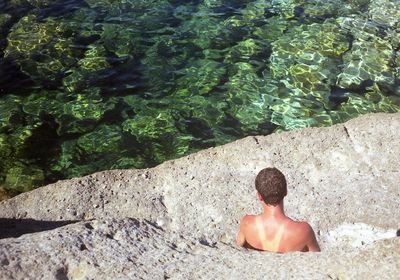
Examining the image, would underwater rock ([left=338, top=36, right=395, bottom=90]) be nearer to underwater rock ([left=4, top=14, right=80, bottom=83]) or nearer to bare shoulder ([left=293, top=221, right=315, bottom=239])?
bare shoulder ([left=293, top=221, right=315, bottom=239])

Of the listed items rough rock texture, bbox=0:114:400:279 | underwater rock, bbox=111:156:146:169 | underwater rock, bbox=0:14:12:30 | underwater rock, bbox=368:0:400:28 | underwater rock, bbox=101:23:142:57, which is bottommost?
underwater rock, bbox=111:156:146:169

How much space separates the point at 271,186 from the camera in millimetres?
3730

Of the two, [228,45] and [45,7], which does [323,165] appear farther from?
[45,7]

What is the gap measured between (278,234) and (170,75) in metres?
4.88

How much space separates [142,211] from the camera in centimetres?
475

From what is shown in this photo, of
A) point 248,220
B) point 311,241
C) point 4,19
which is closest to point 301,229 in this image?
point 311,241

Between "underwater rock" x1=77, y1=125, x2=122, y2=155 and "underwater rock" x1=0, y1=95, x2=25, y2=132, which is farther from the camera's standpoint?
"underwater rock" x1=0, y1=95, x2=25, y2=132

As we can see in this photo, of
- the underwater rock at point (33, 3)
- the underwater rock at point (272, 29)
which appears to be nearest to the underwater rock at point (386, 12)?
the underwater rock at point (272, 29)

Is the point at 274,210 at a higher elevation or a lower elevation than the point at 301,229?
higher

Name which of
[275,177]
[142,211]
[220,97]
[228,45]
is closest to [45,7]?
[228,45]

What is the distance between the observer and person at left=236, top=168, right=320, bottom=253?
3.76 meters

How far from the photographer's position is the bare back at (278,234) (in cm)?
385

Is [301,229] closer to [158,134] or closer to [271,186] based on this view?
[271,186]

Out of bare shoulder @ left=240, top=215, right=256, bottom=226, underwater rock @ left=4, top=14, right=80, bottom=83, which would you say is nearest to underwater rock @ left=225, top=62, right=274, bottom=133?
underwater rock @ left=4, top=14, right=80, bottom=83
